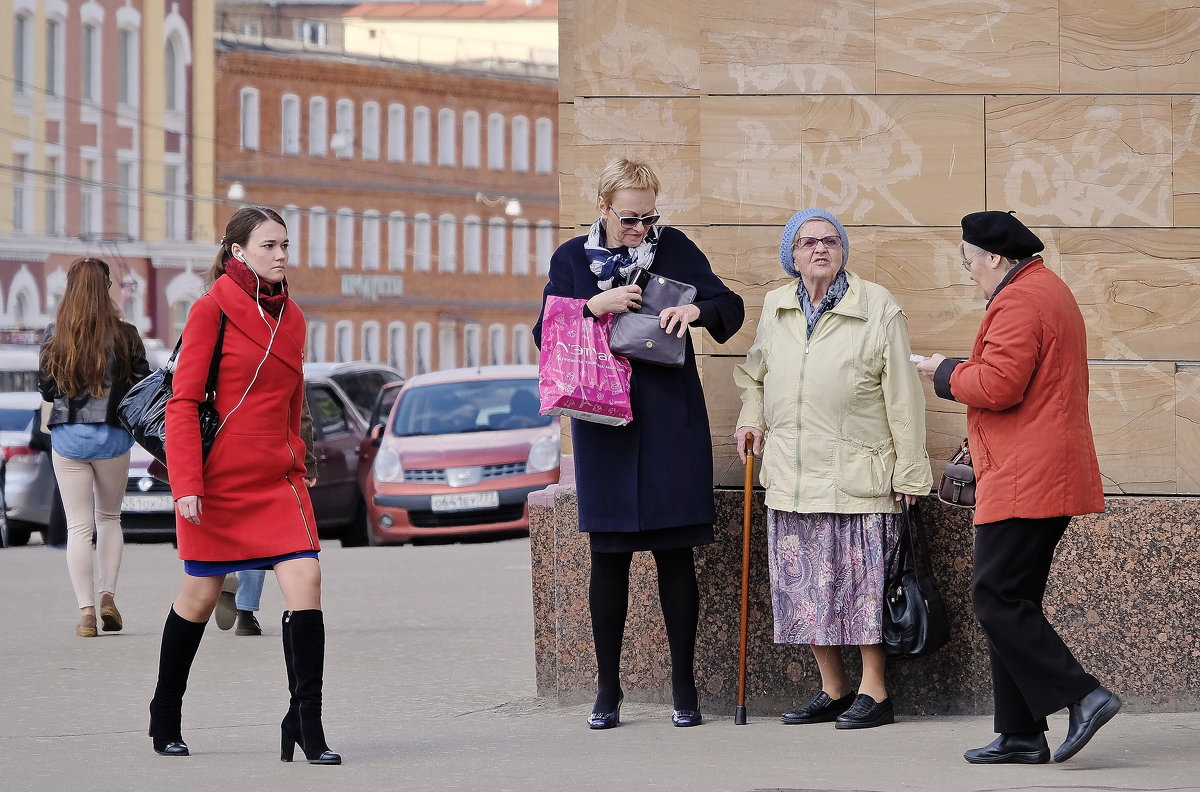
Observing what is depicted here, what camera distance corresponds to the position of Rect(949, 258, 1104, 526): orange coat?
6.19 metres

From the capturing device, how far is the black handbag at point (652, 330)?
6969 millimetres

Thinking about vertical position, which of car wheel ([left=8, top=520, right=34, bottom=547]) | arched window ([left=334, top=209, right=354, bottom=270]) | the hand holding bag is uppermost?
arched window ([left=334, top=209, right=354, bottom=270])

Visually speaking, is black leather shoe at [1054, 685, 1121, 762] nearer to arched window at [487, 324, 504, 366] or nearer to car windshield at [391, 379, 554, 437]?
car windshield at [391, 379, 554, 437]

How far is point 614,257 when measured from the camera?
23.3ft

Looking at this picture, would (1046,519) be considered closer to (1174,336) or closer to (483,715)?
(1174,336)

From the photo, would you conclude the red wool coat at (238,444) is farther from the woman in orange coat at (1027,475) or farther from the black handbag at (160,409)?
the woman in orange coat at (1027,475)

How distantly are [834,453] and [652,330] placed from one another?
71 centimetres

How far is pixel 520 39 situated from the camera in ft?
269

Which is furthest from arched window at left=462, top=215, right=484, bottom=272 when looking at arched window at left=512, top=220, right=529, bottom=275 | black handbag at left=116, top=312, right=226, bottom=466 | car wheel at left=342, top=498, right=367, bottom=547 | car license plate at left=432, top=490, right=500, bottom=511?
black handbag at left=116, top=312, right=226, bottom=466

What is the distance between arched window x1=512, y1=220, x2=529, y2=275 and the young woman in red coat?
6955 cm

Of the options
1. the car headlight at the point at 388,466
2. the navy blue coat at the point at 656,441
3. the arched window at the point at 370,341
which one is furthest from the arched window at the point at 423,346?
the navy blue coat at the point at 656,441

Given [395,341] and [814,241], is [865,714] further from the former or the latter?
[395,341]

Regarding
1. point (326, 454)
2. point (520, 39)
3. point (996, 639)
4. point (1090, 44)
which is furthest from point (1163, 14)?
point (520, 39)

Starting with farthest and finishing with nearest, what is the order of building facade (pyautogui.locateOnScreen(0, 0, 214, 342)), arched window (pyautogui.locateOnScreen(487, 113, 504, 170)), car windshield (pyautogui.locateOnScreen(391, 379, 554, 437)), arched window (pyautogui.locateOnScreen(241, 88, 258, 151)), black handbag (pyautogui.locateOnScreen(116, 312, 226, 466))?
arched window (pyautogui.locateOnScreen(487, 113, 504, 170))
arched window (pyautogui.locateOnScreen(241, 88, 258, 151))
building facade (pyautogui.locateOnScreen(0, 0, 214, 342))
car windshield (pyautogui.locateOnScreen(391, 379, 554, 437))
black handbag (pyautogui.locateOnScreen(116, 312, 226, 466))
